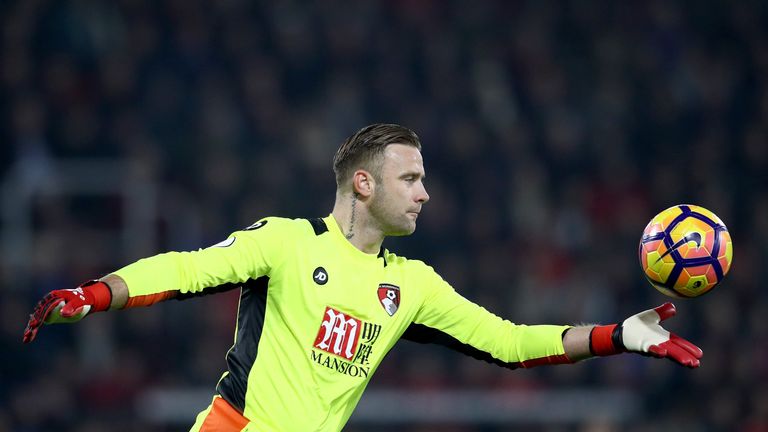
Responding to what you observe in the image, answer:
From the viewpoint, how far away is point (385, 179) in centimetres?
525

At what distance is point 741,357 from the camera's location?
36.6 ft

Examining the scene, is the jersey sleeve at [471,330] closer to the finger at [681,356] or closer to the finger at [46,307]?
the finger at [681,356]

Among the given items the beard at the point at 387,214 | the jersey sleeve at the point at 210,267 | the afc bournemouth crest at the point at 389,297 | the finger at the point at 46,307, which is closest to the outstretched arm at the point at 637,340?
the afc bournemouth crest at the point at 389,297

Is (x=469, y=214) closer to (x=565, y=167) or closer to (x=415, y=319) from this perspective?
(x=565, y=167)

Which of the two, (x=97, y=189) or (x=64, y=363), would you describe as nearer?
(x=64, y=363)

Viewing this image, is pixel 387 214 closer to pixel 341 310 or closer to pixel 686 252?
pixel 341 310

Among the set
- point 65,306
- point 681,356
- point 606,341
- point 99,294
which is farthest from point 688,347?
point 65,306

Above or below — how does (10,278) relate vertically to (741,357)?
above

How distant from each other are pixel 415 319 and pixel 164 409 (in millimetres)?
5704

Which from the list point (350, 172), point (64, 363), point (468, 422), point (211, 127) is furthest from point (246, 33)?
point (350, 172)

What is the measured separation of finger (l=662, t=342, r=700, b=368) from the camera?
4852mm

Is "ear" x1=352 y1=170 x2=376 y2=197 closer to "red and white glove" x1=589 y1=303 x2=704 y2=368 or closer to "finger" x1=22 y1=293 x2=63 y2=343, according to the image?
"red and white glove" x1=589 y1=303 x2=704 y2=368

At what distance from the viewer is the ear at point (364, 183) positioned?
527cm

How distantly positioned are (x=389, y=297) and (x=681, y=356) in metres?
1.28
